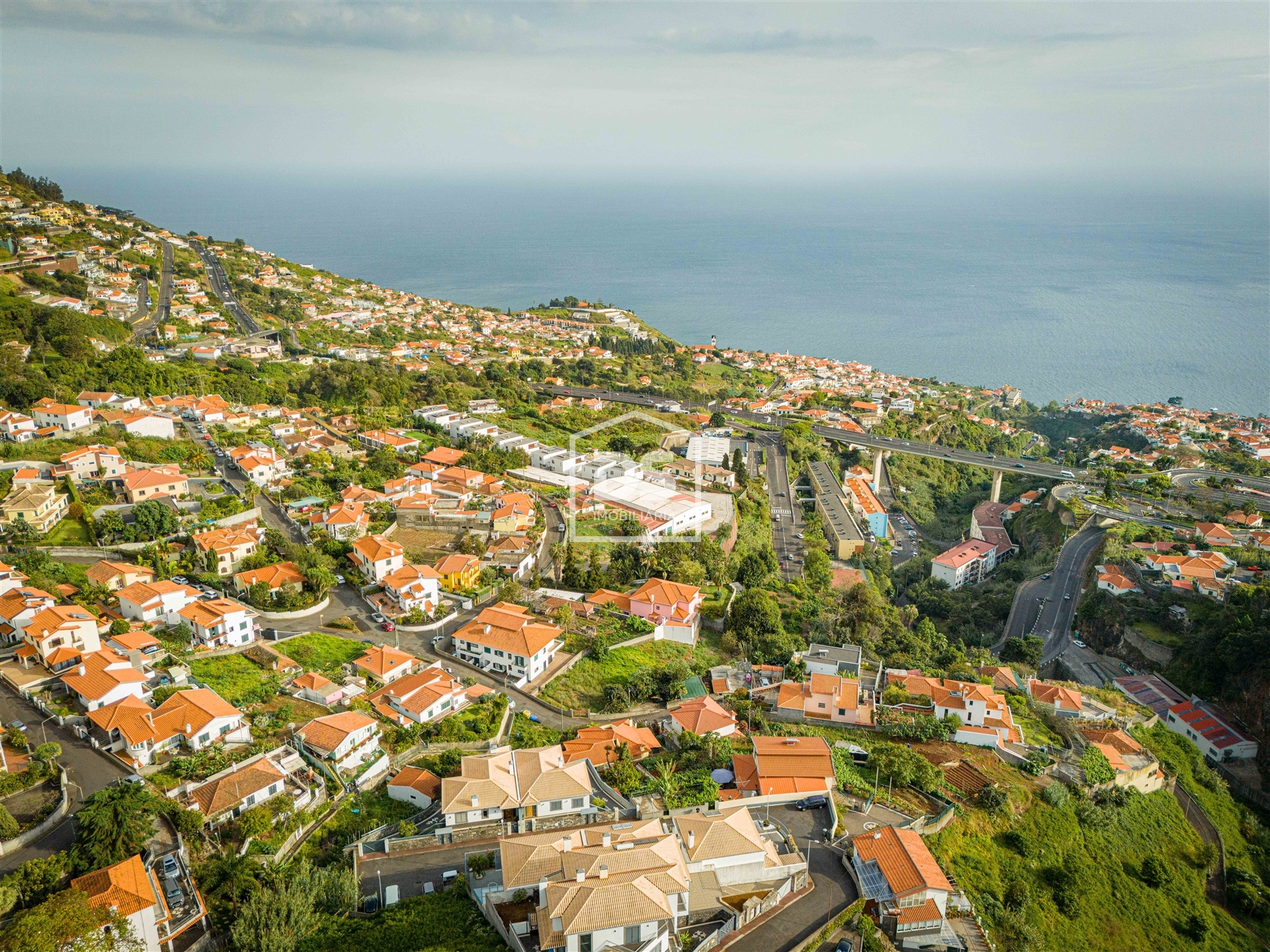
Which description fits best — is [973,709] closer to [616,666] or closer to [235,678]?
[616,666]

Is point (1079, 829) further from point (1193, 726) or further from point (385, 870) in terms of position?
point (385, 870)

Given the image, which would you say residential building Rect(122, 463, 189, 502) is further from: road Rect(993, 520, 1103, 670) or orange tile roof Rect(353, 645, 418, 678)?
road Rect(993, 520, 1103, 670)

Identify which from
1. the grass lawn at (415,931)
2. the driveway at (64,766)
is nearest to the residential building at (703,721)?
the grass lawn at (415,931)

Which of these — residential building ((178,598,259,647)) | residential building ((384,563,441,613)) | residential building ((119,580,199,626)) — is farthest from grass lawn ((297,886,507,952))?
residential building ((384,563,441,613))

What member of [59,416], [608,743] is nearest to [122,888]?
[608,743]

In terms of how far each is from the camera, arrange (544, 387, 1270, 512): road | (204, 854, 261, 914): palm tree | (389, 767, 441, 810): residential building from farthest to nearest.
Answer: (544, 387, 1270, 512): road, (389, 767, 441, 810): residential building, (204, 854, 261, 914): palm tree
